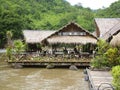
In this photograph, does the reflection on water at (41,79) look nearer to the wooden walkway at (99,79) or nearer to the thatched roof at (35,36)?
the wooden walkway at (99,79)

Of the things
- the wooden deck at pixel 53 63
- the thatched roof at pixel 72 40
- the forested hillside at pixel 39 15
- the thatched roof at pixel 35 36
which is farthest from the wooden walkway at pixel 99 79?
the forested hillside at pixel 39 15

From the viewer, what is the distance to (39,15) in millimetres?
67500

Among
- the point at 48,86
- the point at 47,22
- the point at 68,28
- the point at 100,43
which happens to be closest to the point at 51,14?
the point at 47,22

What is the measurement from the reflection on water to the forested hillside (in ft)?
70.6

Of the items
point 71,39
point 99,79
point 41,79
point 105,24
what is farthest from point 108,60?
point 105,24

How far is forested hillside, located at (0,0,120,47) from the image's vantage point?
152 feet

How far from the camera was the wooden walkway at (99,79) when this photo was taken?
1390 cm

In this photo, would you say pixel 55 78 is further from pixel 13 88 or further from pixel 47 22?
pixel 47 22

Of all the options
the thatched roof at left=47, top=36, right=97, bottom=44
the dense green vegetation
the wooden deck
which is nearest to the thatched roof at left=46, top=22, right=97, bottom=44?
the thatched roof at left=47, top=36, right=97, bottom=44

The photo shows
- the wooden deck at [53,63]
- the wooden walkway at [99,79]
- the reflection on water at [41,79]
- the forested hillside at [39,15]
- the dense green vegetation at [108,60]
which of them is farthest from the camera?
the forested hillside at [39,15]

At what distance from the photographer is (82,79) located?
19812 mm

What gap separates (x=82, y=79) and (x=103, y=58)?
1854mm

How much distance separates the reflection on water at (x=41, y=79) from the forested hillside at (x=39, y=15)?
70.6 ft

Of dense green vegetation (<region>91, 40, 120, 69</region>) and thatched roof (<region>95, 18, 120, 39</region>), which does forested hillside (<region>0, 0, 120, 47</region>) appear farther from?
dense green vegetation (<region>91, 40, 120, 69</region>)
